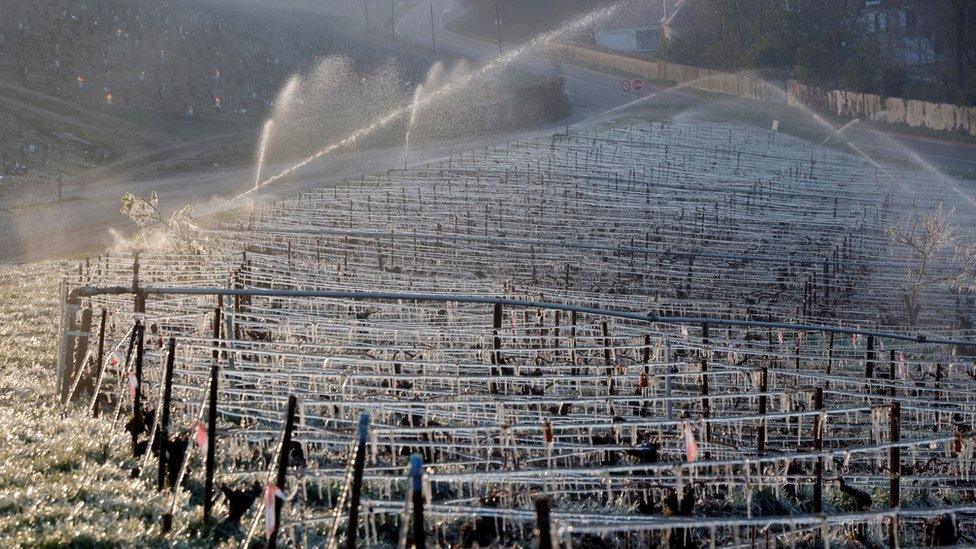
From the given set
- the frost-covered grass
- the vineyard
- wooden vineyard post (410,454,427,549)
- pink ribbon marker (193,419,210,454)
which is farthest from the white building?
wooden vineyard post (410,454,427,549)

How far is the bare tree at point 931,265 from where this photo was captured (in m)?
21.7

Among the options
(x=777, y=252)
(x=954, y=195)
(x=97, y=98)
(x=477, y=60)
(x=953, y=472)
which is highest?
(x=477, y=60)

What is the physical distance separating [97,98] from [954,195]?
32742 millimetres

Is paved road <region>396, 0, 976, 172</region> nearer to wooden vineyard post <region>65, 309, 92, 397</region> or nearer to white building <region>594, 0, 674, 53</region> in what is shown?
white building <region>594, 0, 674, 53</region>

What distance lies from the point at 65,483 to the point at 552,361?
5953mm

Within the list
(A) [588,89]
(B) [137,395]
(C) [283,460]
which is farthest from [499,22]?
(C) [283,460]

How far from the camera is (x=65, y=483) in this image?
8.23 metres

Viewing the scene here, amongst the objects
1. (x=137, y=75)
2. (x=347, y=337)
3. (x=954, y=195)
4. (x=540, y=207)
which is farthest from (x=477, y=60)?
(x=347, y=337)

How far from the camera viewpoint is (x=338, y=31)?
7912 cm

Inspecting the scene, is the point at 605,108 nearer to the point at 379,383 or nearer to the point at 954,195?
the point at 954,195

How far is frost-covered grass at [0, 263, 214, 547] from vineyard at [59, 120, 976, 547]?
0.22m

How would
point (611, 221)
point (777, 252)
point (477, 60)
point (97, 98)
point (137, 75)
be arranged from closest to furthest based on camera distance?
point (777, 252) → point (611, 221) → point (97, 98) → point (137, 75) → point (477, 60)

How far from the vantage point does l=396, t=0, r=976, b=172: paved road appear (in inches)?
1784

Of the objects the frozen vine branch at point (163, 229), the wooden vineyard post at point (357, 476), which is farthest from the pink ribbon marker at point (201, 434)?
the frozen vine branch at point (163, 229)
